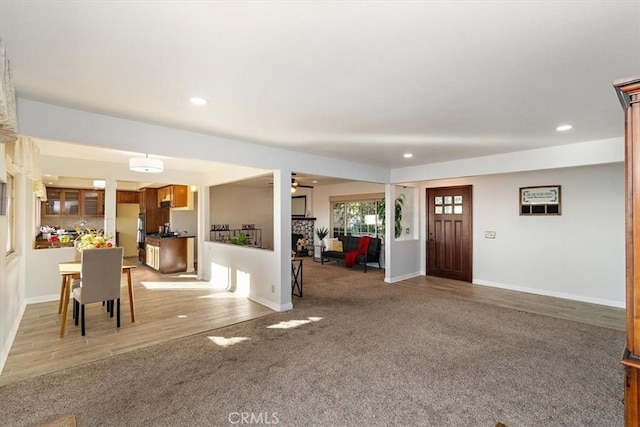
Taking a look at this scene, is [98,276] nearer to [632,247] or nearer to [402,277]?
[632,247]

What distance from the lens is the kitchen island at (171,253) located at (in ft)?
23.5

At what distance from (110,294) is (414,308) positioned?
161 inches

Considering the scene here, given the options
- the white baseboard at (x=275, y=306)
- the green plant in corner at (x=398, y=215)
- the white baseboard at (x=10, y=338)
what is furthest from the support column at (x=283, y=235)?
the green plant in corner at (x=398, y=215)

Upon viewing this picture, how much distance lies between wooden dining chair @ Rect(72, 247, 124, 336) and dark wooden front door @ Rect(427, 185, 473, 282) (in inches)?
237

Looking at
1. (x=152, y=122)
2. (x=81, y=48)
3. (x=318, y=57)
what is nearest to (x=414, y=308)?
(x=318, y=57)

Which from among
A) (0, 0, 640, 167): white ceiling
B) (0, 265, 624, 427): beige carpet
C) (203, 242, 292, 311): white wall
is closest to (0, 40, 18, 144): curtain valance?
(0, 0, 640, 167): white ceiling

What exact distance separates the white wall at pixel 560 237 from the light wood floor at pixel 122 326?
461 centimetres

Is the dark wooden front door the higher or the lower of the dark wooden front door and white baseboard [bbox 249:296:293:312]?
the higher

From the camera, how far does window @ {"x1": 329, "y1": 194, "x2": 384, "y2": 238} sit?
8.30 m

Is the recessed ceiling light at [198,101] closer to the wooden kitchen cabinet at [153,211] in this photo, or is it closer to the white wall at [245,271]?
the white wall at [245,271]

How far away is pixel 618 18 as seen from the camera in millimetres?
1547

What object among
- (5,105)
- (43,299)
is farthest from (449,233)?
(43,299)

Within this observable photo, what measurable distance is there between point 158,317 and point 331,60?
3.95m

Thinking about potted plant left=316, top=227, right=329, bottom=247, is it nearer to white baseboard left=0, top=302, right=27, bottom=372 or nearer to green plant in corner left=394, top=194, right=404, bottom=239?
green plant in corner left=394, top=194, right=404, bottom=239
